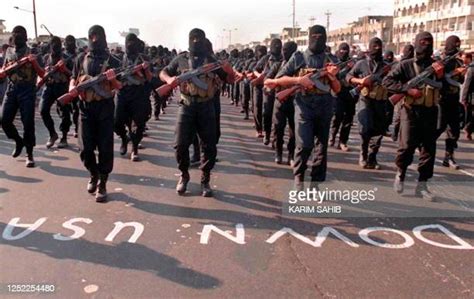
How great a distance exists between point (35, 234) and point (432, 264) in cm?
361

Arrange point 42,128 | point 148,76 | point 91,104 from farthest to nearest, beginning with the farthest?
1. point 42,128
2. point 148,76
3. point 91,104

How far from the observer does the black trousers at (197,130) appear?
226 inches

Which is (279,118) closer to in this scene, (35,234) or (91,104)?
(91,104)

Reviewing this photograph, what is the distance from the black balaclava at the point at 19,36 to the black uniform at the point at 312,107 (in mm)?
4034

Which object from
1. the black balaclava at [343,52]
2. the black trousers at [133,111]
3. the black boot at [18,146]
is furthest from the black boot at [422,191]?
the black boot at [18,146]

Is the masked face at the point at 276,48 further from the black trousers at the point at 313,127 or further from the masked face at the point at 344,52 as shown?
the black trousers at the point at 313,127

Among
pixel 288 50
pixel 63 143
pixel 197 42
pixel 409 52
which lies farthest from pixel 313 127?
pixel 63 143

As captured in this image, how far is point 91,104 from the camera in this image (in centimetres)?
559

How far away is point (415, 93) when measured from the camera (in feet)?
18.0

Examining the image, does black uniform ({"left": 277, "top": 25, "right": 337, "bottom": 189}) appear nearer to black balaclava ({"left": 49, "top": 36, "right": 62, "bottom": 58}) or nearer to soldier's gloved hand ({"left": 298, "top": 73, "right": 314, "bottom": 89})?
soldier's gloved hand ({"left": 298, "top": 73, "right": 314, "bottom": 89})

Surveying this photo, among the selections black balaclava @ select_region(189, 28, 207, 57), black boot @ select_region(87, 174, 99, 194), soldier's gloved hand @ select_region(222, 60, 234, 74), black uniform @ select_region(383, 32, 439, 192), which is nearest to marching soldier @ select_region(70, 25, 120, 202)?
black boot @ select_region(87, 174, 99, 194)

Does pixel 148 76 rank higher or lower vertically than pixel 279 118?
higher

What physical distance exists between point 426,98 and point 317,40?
4.78 feet

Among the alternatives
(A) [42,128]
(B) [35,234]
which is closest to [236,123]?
(A) [42,128]
